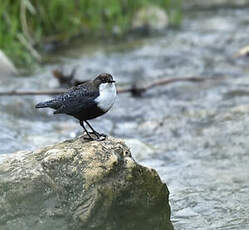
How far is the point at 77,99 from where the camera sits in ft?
12.8

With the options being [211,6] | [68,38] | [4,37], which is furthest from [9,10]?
[211,6]

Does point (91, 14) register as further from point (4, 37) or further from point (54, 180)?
point (54, 180)

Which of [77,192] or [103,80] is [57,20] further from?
[77,192]

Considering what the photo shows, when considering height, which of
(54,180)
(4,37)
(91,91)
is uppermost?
(4,37)

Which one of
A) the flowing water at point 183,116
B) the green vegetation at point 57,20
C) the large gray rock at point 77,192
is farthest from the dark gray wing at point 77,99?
the green vegetation at point 57,20

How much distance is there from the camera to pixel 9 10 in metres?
9.12

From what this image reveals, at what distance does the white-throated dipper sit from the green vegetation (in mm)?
5024

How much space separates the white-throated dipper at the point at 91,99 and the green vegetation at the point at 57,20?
5024 mm

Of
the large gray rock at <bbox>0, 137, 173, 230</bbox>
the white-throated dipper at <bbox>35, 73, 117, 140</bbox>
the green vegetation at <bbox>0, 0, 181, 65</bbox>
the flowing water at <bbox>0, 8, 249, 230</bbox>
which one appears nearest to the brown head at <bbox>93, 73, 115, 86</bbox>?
the white-throated dipper at <bbox>35, 73, 117, 140</bbox>

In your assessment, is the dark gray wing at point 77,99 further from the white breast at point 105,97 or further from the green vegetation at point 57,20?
the green vegetation at point 57,20

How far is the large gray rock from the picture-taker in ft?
11.0

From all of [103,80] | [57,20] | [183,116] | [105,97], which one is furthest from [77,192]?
[57,20]

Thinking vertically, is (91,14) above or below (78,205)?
above

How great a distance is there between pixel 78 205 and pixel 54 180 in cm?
20
